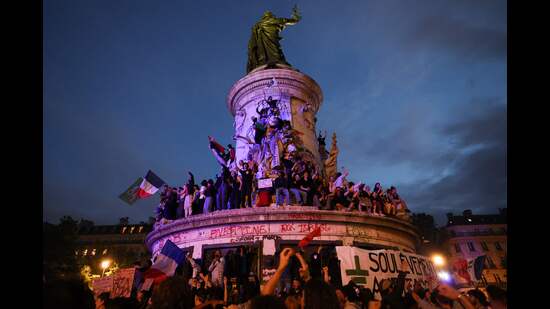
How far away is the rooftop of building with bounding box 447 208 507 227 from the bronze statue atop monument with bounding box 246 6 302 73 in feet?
165

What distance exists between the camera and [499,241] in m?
54.0

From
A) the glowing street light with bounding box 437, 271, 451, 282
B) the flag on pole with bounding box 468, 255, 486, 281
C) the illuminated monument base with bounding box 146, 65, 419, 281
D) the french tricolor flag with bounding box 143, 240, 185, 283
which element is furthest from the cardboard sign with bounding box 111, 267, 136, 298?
the flag on pole with bounding box 468, 255, 486, 281

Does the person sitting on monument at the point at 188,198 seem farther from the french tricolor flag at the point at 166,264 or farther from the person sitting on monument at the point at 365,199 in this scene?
the person sitting on monument at the point at 365,199

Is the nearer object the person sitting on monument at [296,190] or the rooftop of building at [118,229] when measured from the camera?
the person sitting on monument at [296,190]

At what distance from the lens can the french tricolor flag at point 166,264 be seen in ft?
30.2

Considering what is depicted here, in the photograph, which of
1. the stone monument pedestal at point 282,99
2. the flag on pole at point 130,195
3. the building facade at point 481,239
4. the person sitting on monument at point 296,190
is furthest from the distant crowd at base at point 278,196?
the building facade at point 481,239

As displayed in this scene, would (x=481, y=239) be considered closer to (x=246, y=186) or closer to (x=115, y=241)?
(x=246, y=186)

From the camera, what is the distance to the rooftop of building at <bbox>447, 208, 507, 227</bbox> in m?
57.6

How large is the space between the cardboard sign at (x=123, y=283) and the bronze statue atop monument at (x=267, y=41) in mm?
18347

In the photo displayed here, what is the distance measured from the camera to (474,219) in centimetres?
5900

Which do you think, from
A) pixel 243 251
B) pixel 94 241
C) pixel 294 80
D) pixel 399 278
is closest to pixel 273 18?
pixel 294 80

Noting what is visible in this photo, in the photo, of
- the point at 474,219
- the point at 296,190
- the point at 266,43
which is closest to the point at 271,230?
the point at 296,190
